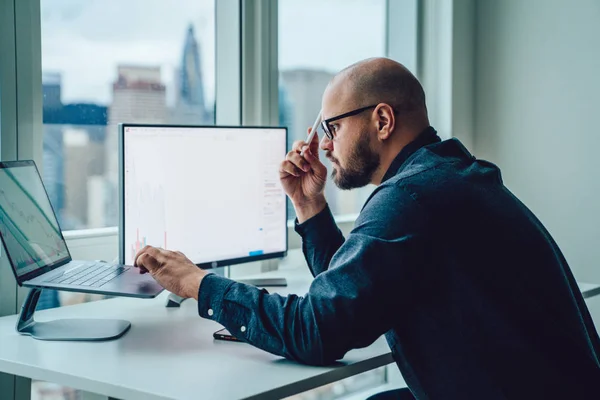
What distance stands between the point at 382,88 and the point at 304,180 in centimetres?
47

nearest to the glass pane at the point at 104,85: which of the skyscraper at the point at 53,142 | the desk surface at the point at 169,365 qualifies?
the skyscraper at the point at 53,142

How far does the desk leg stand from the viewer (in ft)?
5.56

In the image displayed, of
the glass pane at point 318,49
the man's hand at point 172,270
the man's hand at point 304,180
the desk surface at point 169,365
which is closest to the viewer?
the desk surface at point 169,365

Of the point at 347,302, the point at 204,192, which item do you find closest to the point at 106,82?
the point at 204,192

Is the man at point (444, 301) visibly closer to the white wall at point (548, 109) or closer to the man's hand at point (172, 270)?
the man's hand at point (172, 270)

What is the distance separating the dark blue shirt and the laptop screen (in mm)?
487

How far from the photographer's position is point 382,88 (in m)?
1.48

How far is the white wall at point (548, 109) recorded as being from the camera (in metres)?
2.73

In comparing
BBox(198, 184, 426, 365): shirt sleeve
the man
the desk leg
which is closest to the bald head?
the man

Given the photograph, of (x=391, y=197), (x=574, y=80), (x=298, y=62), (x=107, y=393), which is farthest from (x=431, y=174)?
(x=574, y=80)

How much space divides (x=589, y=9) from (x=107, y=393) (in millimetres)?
2361

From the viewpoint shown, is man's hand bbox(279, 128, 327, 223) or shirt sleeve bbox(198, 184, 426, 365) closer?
shirt sleeve bbox(198, 184, 426, 365)

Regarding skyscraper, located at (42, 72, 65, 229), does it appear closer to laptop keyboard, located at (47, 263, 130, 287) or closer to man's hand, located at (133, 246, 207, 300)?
laptop keyboard, located at (47, 263, 130, 287)

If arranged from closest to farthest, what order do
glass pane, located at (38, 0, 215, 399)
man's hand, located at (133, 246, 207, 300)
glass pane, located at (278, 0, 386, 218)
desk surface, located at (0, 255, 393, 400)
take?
1. desk surface, located at (0, 255, 393, 400)
2. man's hand, located at (133, 246, 207, 300)
3. glass pane, located at (38, 0, 215, 399)
4. glass pane, located at (278, 0, 386, 218)
